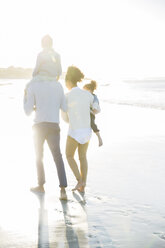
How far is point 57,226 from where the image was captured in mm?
3371

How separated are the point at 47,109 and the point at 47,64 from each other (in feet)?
1.87

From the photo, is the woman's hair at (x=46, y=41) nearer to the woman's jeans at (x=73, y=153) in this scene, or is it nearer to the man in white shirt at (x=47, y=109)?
the man in white shirt at (x=47, y=109)

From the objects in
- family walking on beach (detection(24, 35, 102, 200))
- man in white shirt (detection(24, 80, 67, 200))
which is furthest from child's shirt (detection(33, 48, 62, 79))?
man in white shirt (detection(24, 80, 67, 200))

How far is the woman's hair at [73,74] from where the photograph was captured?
4293 millimetres

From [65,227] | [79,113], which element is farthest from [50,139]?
[65,227]

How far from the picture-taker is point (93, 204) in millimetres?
4051

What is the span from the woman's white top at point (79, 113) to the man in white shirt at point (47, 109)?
13cm

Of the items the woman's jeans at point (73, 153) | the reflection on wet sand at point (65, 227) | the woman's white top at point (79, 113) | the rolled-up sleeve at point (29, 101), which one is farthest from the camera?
the woman's jeans at point (73, 153)

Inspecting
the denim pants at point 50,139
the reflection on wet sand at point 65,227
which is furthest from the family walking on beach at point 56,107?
the reflection on wet sand at point 65,227

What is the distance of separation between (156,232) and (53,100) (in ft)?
6.44

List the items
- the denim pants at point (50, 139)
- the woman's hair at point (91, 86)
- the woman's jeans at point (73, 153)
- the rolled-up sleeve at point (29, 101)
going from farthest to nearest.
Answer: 1. the woman's hair at point (91, 86)
2. the woman's jeans at point (73, 153)
3. the denim pants at point (50, 139)
4. the rolled-up sleeve at point (29, 101)

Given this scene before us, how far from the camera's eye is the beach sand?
10.2 feet

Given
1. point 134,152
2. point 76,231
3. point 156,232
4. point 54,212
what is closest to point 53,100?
point 54,212

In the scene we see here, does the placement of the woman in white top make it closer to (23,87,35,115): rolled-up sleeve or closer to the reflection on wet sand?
(23,87,35,115): rolled-up sleeve
